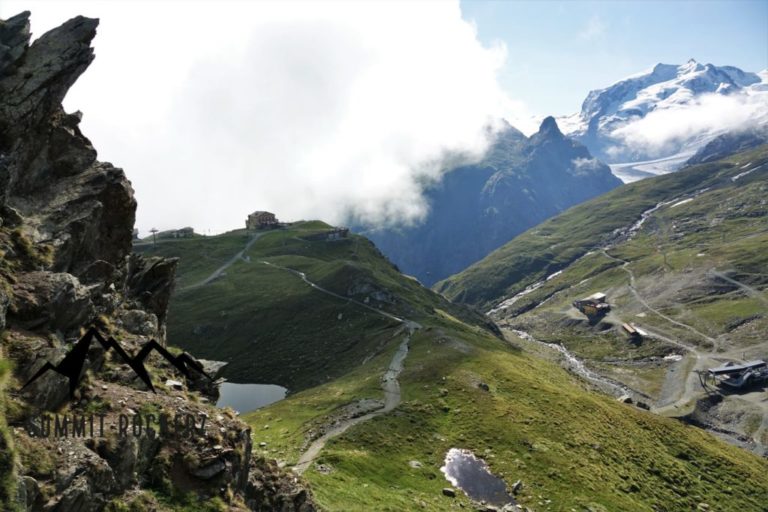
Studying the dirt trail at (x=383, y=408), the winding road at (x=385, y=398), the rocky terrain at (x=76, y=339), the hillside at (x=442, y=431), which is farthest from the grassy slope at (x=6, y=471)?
the dirt trail at (x=383, y=408)

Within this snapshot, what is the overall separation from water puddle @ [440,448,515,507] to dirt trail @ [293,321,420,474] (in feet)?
45.4

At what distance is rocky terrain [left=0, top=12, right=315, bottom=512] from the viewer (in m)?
19.3

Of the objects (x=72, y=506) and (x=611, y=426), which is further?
(x=611, y=426)

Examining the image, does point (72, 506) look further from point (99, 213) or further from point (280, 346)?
point (280, 346)

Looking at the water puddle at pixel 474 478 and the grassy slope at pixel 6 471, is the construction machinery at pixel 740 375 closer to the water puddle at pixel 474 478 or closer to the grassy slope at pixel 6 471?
the water puddle at pixel 474 478

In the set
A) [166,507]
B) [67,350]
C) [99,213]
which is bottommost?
[166,507]

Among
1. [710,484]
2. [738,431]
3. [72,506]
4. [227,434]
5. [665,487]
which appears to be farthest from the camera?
[738,431]

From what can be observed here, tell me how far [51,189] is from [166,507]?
25.5m

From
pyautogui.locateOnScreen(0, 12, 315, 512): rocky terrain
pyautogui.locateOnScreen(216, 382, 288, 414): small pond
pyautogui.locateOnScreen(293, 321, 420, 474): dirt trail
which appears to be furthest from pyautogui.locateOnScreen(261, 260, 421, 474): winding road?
pyautogui.locateOnScreen(216, 382, 288, 414): small pond

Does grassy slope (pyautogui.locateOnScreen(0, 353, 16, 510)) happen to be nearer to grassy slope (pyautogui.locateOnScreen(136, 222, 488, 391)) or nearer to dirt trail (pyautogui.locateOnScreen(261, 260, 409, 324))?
grassy slope (pyautogui.locateOnScreen(136, 222, 488, 391))

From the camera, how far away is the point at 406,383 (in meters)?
89.0

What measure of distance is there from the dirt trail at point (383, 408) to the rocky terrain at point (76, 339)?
68.2 feet

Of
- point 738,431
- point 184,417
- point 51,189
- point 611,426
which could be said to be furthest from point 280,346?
point 738,431

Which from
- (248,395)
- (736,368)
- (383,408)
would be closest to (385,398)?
(383,408)
